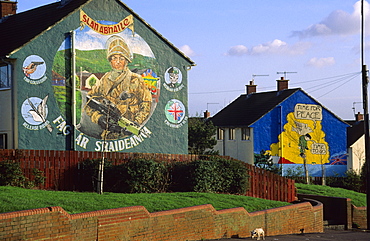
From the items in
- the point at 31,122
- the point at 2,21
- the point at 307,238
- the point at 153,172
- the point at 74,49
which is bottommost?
the point at 307,238

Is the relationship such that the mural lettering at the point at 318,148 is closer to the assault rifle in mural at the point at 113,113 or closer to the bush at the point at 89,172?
the assault rifle in mural at the point at 113,113

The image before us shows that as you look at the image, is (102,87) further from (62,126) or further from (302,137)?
(302,137)

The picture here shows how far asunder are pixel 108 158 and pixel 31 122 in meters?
3.75

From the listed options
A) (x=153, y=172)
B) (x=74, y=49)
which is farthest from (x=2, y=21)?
(x=153, y=172)

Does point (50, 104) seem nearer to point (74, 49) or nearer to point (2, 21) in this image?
point (74, 49)

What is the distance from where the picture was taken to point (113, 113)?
2877cm

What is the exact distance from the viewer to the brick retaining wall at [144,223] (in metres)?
12.9

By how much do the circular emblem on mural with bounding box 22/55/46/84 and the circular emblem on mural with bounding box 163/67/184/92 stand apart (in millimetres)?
6903

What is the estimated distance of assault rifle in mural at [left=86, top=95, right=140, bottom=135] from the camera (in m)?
27.9

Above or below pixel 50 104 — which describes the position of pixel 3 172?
below

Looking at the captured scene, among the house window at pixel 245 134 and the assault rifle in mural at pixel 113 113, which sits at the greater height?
the assault rifle in mural at pixel 113 113

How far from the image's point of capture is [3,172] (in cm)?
2164

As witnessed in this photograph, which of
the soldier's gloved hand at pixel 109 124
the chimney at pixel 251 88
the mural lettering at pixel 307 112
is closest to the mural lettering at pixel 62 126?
the soldier's gloved hand at pixel 109 124

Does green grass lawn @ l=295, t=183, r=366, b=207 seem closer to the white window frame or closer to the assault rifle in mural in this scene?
the assault rifle in mural
